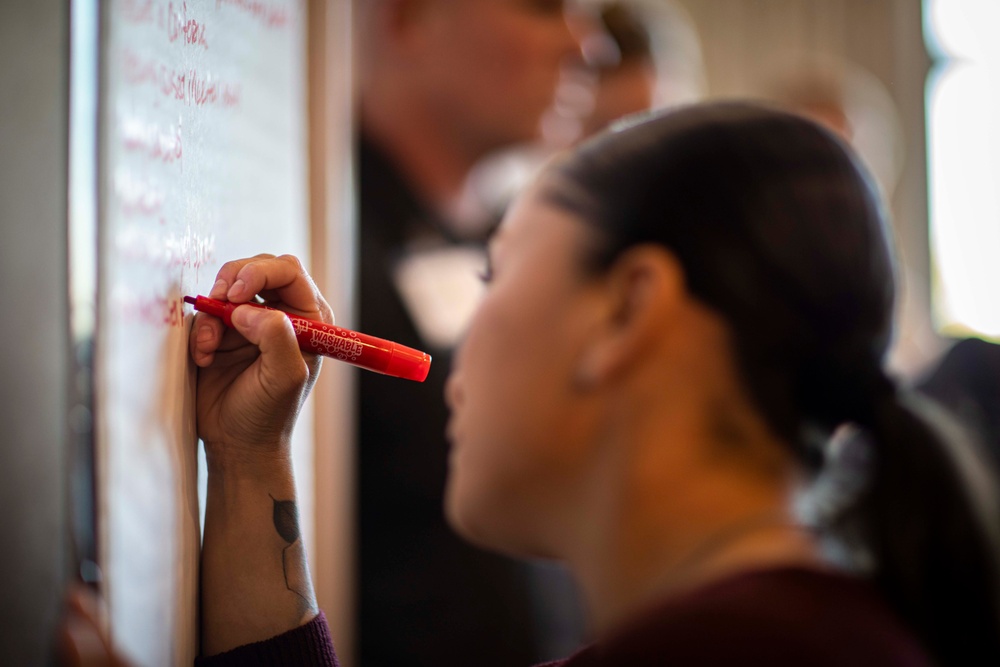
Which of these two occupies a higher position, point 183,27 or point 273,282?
point 183,27

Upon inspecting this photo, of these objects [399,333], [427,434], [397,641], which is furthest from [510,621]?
[399,333]

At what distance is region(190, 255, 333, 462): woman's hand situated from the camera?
2.05 feet

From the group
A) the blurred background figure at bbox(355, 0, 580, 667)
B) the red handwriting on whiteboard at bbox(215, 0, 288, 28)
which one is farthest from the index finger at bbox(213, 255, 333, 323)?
the blurred background figure at bbox(355, 0, 580, 667)

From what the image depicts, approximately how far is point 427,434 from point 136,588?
851 mm

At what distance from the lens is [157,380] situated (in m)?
0.58

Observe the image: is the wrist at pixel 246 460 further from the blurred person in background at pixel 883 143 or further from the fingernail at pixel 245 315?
the blurred person in background at pixel 883 143

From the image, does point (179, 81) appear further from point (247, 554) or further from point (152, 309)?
point (247, 554)

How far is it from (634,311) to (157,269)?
1.08 ft

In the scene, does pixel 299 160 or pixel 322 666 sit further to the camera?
pixel 299 160

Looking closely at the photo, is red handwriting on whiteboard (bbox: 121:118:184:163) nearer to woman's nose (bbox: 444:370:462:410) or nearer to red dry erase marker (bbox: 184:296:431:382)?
red dry erase marker (bbox: 184:296:431:382)

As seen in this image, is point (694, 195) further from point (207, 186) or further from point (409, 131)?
point (409, 131)

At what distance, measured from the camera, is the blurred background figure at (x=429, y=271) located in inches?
53.4

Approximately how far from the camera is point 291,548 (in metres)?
0.73

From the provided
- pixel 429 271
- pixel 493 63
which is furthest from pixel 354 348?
pixel 493 63
